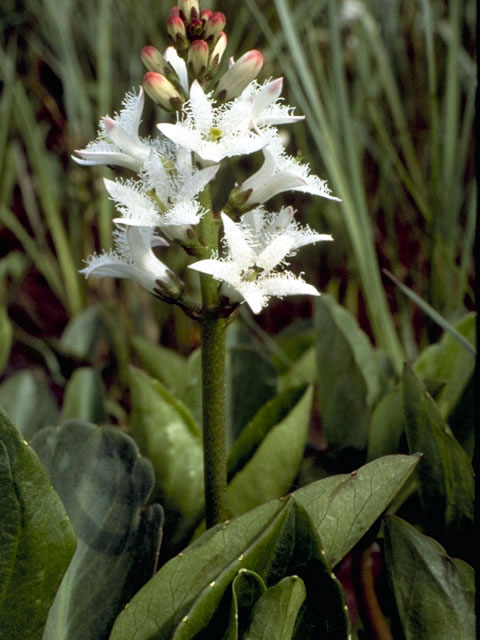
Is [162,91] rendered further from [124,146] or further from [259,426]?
[259,426]

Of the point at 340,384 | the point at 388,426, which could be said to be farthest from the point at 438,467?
the point at 340,384

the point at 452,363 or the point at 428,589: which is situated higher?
the point at 452,363

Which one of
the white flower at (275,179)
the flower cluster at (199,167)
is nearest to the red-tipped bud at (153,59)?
the flower cluster at (199,167)

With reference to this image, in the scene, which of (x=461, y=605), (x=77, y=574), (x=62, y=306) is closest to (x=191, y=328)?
(x=62, y=306)

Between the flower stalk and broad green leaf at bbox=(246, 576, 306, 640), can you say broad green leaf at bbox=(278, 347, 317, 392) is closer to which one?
the flower stalk

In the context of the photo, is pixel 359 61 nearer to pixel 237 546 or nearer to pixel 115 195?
pixel 115 195
